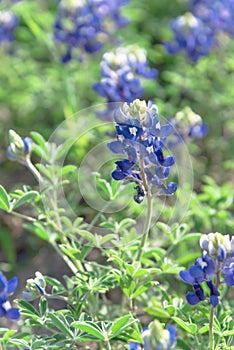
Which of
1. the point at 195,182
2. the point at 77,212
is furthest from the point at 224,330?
the point at 195,182

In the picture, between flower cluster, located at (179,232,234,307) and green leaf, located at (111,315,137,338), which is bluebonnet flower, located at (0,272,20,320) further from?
flower cluster, located at (179,232,234,307)

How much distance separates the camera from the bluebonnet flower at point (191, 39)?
450cm

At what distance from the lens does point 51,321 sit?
251 cm

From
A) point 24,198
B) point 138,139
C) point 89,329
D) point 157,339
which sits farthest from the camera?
point 24,198

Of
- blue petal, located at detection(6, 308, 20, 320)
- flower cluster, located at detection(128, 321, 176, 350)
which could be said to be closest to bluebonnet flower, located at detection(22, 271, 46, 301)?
blue petal, located at detection(6, 308, 20, 320)

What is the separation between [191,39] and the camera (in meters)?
4.50

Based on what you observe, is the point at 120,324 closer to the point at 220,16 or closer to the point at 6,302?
the point at 6,302

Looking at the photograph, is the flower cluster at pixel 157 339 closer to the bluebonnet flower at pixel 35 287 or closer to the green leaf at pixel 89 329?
the green leaf at pixel 89 329

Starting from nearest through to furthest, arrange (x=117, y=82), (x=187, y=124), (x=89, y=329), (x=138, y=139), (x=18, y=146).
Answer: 1. (x=89, y=329)
2. (x=138, y=139)
3. (x=18, y=146)
4. (x=187, y=124)
5. (x=117, y=82)

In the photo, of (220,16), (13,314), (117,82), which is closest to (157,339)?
(13,314)

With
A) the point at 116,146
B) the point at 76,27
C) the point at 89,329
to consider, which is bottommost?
the point at 89,329

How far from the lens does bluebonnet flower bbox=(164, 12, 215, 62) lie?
4496 mm

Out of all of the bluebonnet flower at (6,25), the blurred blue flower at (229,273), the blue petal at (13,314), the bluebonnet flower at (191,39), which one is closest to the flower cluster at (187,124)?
the bluebonnet flower at (191,39)

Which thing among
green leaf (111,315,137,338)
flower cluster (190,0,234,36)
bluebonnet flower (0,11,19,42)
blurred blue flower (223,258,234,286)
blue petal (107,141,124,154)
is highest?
bluebonnet flower (0,11,19,42)
